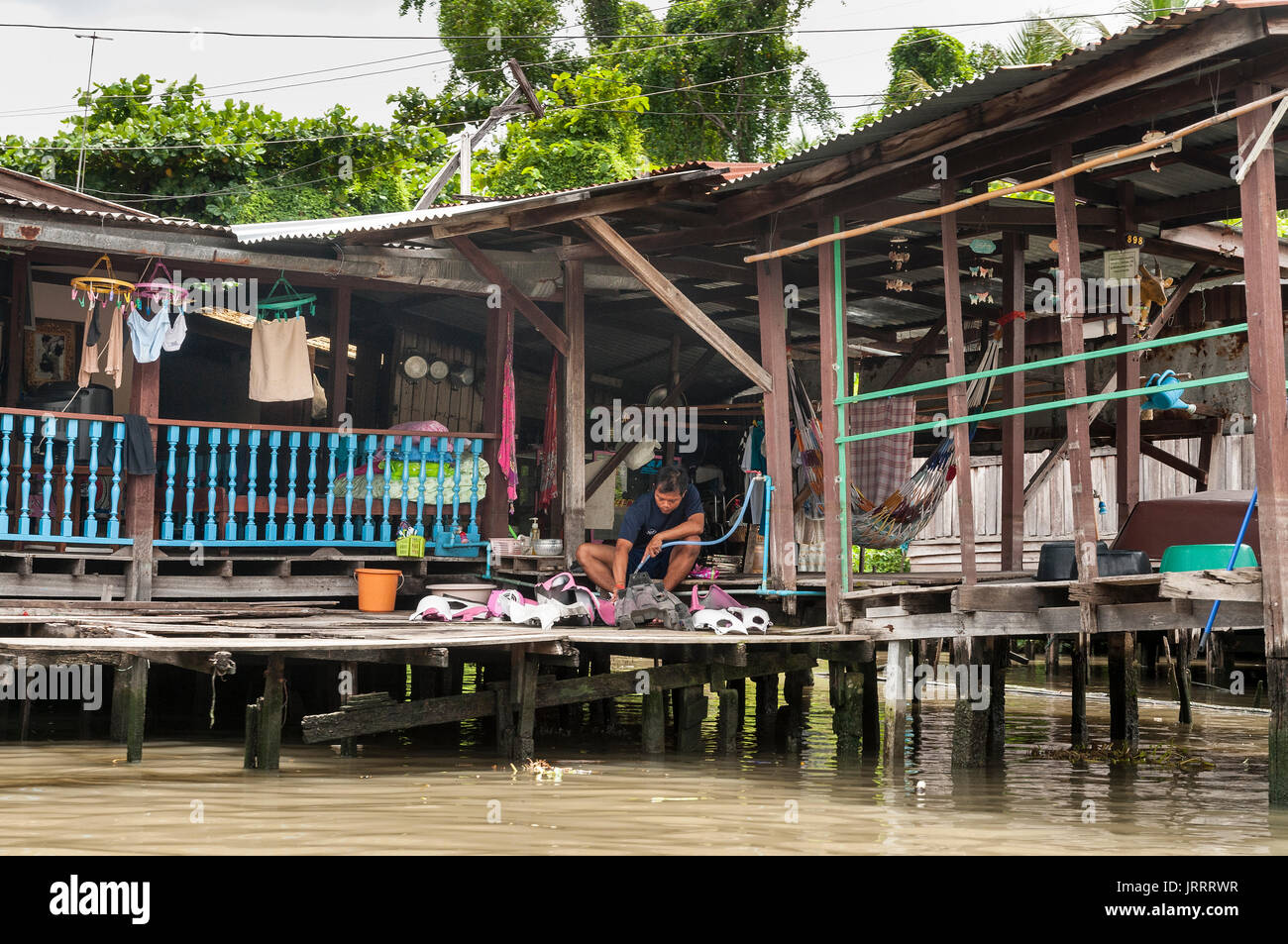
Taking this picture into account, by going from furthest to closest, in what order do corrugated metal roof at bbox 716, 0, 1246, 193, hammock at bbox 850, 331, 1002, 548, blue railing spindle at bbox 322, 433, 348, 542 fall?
blue railing spindle at bbox 322, 433, 348, 542, hammock at bbox 850, 331, 1002, 548, corrugated metal roof at bbox 716, 0, 1246, 193

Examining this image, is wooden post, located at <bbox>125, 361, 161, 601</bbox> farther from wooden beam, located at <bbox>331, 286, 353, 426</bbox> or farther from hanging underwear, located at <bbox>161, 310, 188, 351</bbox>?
wooden beam, located at <bbox>331, 286, 353, 426</bbox>

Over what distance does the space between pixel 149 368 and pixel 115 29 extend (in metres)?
11.9

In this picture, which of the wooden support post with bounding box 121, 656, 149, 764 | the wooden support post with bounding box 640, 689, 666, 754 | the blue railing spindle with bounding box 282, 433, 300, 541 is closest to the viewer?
the wooden support post with bounding box 121, 656, 149, 764

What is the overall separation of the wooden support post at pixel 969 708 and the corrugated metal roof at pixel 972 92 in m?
2.98

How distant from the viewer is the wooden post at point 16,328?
33.3ft

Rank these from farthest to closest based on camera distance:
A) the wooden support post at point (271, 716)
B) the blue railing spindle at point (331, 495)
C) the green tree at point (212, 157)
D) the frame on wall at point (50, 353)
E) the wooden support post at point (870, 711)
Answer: the green tree at point (212, 157) → the frame on wall at point (50, 353) → the blue railing spindle at point (331, 495) → the wooden support post at point (870, 711) → the wooden support post at point (271, 716)

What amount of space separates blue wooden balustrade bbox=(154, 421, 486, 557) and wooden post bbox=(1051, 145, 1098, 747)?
16.3 ft

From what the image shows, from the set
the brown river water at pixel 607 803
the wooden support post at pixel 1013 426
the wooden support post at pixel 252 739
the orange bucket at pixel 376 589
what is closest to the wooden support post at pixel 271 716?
the wooden support post at pixel 252 739

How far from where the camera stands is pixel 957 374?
24.4ft

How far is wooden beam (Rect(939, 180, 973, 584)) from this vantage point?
24.3 feet

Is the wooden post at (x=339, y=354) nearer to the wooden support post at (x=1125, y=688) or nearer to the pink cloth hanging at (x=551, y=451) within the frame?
the pink cloth hanging at (x=551, y=451)

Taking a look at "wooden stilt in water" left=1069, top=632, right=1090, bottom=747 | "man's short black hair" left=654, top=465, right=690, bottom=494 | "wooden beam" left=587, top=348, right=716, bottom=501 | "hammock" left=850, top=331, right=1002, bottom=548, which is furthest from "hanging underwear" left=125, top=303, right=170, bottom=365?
"wooden stilt in water" left=1069, top=632, right=1090, bottom=747

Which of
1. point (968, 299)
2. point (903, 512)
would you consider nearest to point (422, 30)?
point (968, 299)

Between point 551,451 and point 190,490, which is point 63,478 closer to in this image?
point 190,490
